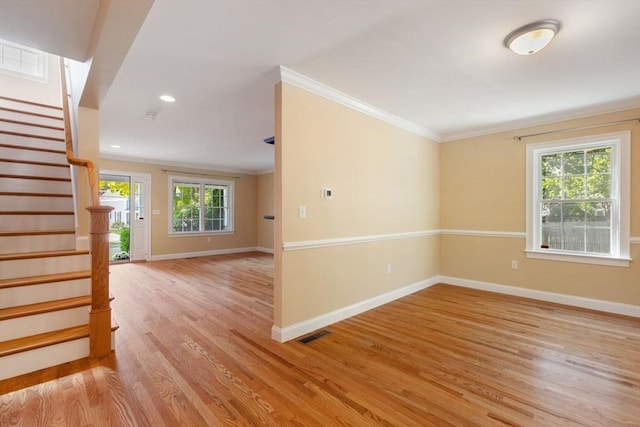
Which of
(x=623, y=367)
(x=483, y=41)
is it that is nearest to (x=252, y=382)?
(x=623, y=367)

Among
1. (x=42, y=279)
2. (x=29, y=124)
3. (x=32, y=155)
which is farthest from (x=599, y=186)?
(x=29, y=124)

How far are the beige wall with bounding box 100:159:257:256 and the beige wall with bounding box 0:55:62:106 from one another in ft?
5.60

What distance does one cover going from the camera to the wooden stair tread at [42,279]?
2328 millimetres

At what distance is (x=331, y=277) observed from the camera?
3.13m

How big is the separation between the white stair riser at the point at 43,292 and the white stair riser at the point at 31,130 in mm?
2605

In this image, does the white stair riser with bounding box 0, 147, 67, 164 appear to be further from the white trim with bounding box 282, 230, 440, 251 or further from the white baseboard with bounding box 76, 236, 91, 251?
the white trim with bounding box 282, 230, 440, 251

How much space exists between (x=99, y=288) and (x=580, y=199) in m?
5.35

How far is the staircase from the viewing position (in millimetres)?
2188

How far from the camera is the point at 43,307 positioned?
234cm

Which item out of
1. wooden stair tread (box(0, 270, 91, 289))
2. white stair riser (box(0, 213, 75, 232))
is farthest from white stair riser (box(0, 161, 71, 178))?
wooden stair tread (box(0, 270, 91, 289))

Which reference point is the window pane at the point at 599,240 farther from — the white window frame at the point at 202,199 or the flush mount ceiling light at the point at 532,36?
the white window frame at the point at 202,199

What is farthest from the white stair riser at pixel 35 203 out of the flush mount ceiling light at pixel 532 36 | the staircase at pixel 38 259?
the flush mount ceiling light at pixel 532 36

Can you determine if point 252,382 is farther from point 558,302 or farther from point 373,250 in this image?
point 558,302

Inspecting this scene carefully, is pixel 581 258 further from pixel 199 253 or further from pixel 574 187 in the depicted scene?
pixel 199 253
